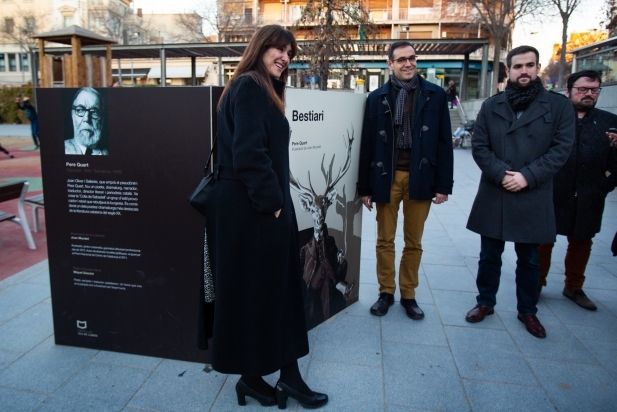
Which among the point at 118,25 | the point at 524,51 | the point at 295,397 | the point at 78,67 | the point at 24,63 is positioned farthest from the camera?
the point at 24,63

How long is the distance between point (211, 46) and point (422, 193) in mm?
18378

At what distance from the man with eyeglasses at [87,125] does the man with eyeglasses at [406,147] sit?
186cm

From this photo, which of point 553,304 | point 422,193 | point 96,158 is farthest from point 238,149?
point 553,304

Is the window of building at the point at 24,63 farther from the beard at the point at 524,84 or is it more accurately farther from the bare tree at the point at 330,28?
the beard at the point at 524,84

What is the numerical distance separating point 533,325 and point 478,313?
0.39 metres

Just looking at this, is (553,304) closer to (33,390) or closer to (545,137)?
(545,137)

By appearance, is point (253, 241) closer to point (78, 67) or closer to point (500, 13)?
point (78, 67)

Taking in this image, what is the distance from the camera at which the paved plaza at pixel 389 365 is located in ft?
8.85

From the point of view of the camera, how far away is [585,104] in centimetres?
386

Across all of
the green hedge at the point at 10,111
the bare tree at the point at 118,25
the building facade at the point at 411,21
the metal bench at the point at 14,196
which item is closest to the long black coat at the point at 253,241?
the metal bench at the point at 14,196

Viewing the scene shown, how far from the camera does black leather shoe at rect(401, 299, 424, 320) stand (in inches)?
150

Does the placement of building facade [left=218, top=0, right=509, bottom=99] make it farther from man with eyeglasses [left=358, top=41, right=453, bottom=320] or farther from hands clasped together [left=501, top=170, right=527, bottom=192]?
hands clasped together [left=501, top=170, right=527, bottom=192]

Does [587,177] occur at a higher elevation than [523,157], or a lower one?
lower

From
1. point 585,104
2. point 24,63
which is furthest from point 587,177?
point 24,63
